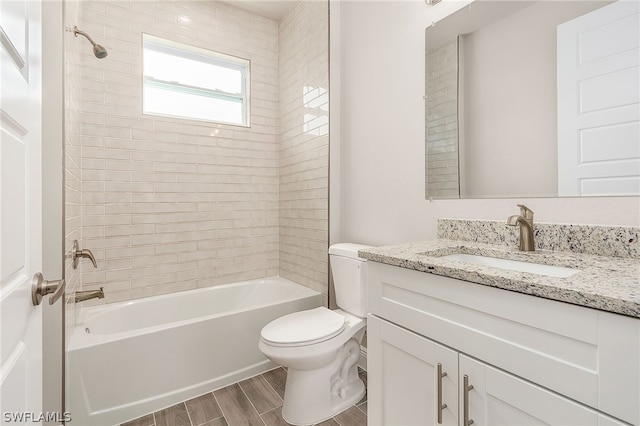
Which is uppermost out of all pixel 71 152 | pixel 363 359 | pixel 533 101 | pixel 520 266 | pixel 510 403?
pixel 533 101

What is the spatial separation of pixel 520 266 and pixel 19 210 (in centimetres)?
146

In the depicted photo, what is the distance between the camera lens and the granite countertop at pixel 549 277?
0.67m

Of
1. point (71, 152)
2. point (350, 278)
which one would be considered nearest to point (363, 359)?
point (350, 278)

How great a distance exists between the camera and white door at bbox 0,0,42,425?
1.71ft

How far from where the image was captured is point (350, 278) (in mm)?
1862

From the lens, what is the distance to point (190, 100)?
8.64 feet

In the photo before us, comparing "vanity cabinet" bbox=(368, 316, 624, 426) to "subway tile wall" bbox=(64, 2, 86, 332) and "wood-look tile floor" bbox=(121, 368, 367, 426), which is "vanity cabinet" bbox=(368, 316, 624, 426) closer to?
"wood-look tile floor" bbox=(121, 368, 367, 426)

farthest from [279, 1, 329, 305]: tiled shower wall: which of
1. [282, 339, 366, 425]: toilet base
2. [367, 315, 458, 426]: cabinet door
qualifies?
[367, 315, 458, 426]: cabinet door

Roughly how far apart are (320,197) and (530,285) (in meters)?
1.72

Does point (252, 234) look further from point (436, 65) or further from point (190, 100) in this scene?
point (436, 65)

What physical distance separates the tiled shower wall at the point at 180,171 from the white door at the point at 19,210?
5.58ft

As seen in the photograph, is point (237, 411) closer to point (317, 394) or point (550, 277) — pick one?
point (317, 394)

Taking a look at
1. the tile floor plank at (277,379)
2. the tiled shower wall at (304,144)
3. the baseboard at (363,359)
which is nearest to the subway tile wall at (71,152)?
the tile floor plank at (277,379)

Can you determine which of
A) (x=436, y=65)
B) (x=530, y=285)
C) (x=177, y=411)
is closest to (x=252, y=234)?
(x=177, y=411)
